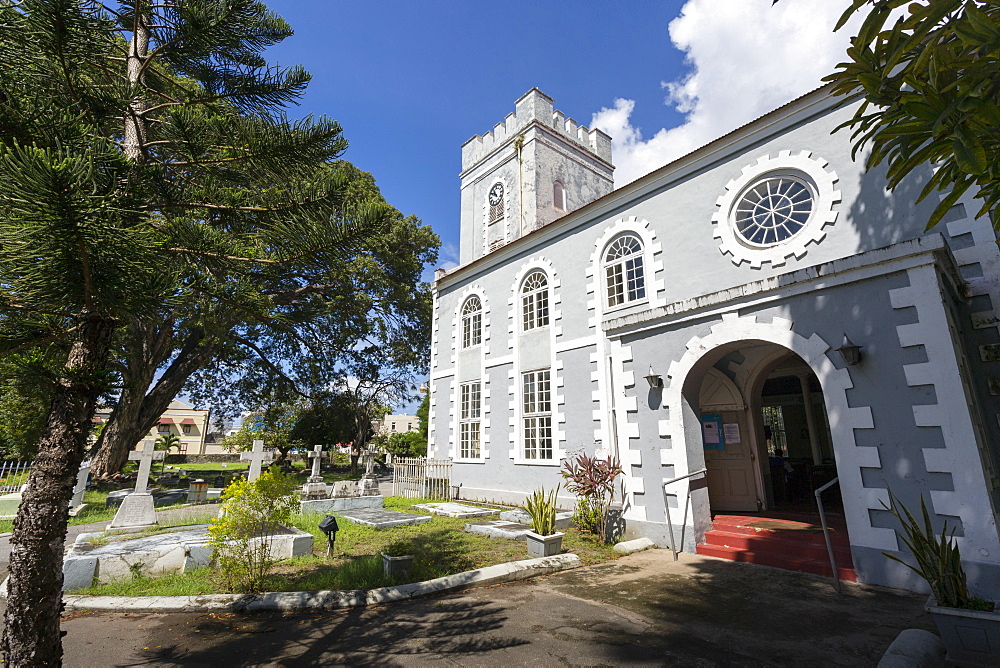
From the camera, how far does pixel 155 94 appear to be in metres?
3.21

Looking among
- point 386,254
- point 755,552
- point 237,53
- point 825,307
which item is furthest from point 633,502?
point 386,254

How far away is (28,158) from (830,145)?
1068cm

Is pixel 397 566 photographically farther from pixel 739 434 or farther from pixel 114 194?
pixel 739 434

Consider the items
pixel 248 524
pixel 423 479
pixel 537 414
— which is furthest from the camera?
pixel 423 479

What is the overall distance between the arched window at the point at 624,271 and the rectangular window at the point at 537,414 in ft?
9.82

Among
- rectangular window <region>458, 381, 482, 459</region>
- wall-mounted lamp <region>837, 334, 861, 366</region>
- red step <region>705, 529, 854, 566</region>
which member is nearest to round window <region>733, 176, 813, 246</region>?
wall-mounted lamp <region>837, 334, 861, 366</region>

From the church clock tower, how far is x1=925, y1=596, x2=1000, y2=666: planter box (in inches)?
685

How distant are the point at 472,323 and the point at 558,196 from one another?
871 centimetres

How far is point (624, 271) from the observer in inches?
458

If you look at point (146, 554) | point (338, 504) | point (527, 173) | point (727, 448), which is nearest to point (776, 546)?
point (727, 448)

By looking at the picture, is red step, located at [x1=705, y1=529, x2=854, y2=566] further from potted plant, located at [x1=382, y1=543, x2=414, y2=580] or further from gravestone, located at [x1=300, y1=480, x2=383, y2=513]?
gravestone, located at [x1=300, y1=480, x2=383, y2=513]

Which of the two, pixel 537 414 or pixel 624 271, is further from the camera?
pixel 537 414

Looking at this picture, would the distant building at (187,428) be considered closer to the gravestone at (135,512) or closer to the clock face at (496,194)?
the clock face at (496,194)

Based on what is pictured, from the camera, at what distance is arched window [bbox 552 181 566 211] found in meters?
21.2
